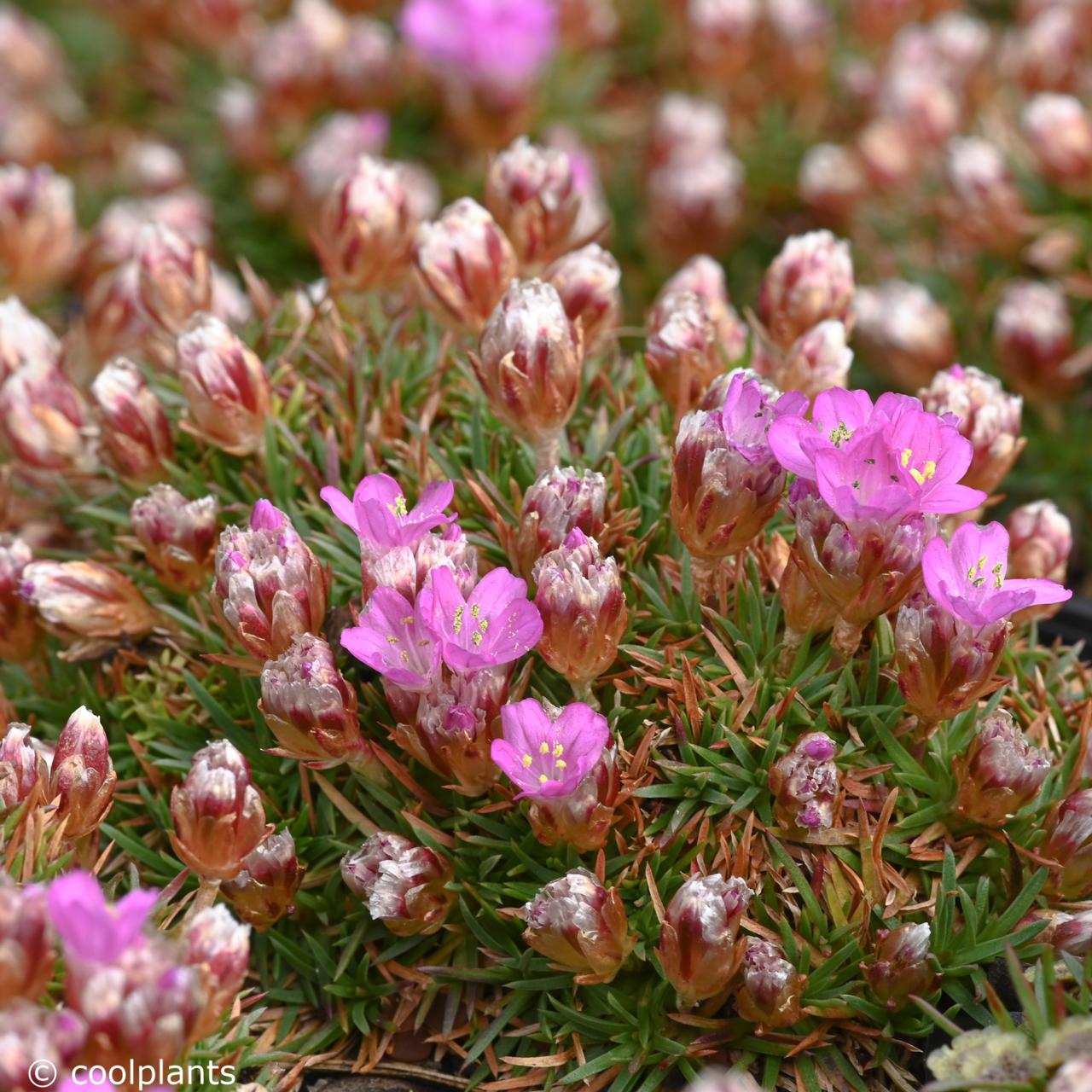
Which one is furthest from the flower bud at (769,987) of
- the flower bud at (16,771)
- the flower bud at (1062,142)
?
the flower bud at (1062,142)

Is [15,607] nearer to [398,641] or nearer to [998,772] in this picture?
[398,641]

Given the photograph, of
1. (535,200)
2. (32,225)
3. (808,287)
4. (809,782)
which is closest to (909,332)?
(808,287)

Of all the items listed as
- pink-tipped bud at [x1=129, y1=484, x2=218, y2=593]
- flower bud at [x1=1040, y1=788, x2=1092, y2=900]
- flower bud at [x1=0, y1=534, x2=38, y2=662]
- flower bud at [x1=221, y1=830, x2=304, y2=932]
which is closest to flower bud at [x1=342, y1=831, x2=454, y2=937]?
flower bud at [x1=221, y1=830, x2=304, y2=932]

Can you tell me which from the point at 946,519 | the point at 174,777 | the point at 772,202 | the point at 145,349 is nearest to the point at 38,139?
the point at 145,349

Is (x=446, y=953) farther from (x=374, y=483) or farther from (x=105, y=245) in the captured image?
(x=105, y=245)

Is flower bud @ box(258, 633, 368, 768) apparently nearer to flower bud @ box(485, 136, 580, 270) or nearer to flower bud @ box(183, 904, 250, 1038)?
flower bud @ box(183, 904, 250, 1038)

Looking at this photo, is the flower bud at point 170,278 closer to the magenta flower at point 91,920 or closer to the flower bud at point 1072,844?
the magenta flower at point 91,920
